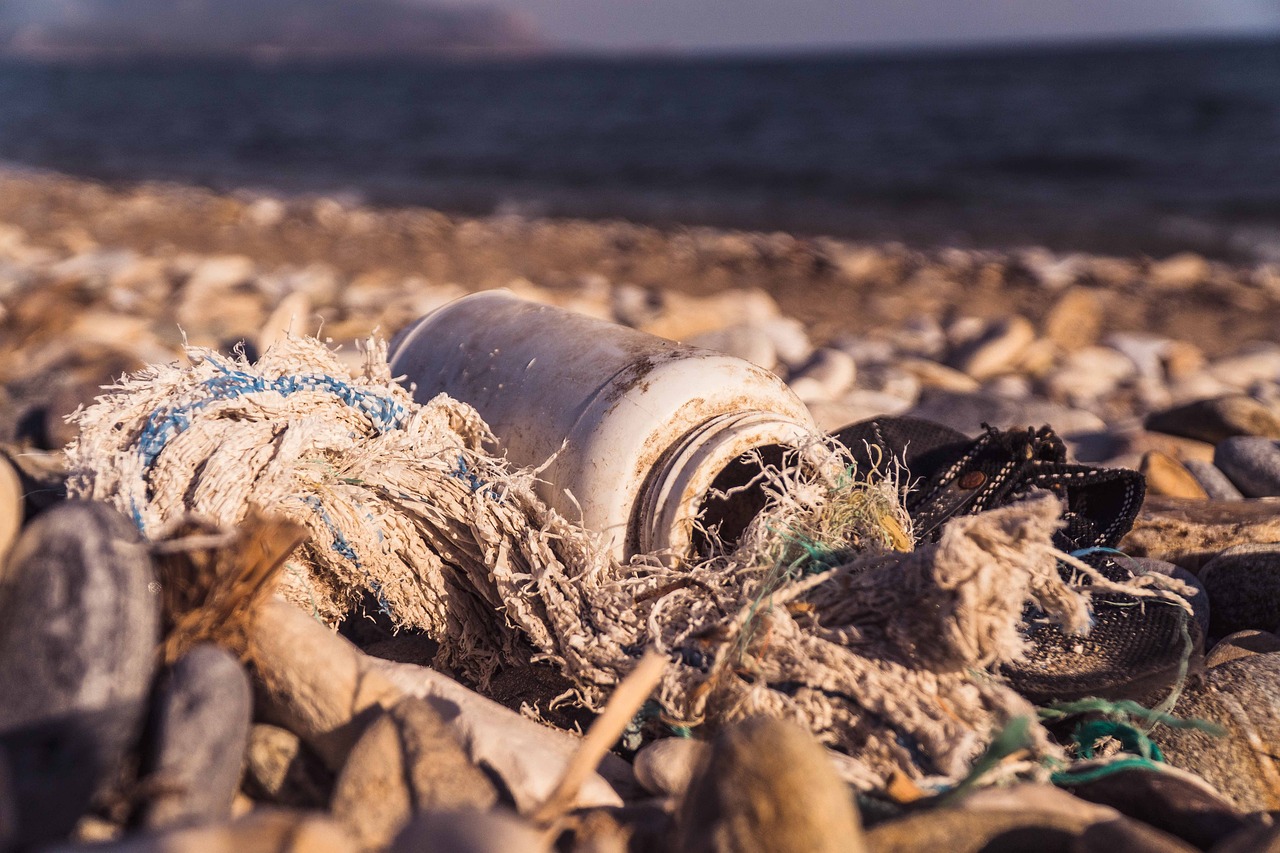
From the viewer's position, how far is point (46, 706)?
152cm

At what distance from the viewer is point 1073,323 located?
7117mm

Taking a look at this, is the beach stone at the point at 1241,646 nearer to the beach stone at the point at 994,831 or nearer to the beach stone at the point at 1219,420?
the beach stone at the point at 994,831

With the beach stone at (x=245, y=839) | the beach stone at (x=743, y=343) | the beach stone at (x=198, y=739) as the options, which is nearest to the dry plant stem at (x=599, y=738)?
the beach stone at (x=245, y=839)

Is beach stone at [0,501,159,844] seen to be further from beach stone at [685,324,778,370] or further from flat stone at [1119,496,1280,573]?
beach stone at [685,324,778,370]

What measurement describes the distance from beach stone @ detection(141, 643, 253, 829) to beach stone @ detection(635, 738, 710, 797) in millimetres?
736

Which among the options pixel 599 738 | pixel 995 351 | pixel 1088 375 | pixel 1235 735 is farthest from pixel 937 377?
pixel 599 738

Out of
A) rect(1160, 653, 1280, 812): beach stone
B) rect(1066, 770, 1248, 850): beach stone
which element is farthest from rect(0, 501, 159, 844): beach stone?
rect(1160, 653, 1280, 812): beach stone

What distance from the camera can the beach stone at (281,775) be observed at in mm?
1811

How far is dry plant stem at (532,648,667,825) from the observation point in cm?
162

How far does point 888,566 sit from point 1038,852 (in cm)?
69

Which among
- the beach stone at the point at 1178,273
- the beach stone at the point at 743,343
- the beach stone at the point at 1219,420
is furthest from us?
the beach stone at the point at 1178,273

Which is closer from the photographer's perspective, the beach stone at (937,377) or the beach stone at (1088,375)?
the beach stone at (937,377)

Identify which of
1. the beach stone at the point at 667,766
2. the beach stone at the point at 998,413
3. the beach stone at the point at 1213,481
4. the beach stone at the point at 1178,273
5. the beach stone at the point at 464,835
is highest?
the beach stone at the point at 1178,273

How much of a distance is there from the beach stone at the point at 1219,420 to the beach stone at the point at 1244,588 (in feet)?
5.36
